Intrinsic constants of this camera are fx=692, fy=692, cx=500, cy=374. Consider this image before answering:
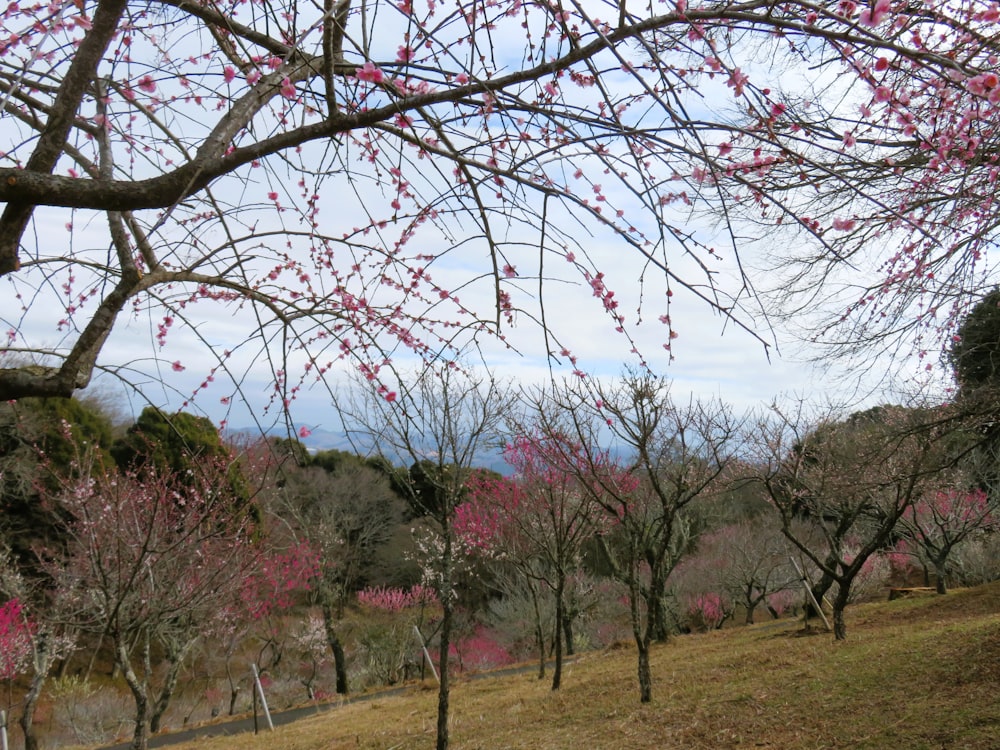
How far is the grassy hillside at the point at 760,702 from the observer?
16.0 ft

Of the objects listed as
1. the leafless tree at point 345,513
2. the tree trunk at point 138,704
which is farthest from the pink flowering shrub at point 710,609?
the tree trunk at point 138,704

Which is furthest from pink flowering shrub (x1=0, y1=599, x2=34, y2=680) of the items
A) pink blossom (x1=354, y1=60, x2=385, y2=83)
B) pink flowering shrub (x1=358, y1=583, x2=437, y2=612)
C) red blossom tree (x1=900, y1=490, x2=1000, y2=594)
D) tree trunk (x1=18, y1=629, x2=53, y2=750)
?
red blossom tree (x1=900, y1=490, x2=1000, y2=594)

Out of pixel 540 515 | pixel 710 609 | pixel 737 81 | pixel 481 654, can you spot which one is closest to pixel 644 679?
pixel 540 515

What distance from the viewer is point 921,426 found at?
5.49 metres

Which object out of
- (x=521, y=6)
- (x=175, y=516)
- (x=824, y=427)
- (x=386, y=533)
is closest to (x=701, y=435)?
(x=824, y=427)

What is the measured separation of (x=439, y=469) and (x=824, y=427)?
8476 millimetres

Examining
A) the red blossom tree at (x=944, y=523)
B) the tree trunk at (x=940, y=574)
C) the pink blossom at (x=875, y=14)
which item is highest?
the pink blossom at (x=875, y=14)

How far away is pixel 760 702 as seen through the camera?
6.07 meters

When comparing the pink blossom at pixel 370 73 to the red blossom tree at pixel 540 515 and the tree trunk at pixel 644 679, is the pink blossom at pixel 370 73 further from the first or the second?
the tree trunk at pixel 644 679

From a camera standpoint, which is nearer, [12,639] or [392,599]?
[12,639]

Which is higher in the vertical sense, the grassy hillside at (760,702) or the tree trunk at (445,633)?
the tree trunk at (445,633)

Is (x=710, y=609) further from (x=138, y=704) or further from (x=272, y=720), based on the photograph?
(x=138, y=704)

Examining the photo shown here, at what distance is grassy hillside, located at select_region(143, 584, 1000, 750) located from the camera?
4891mm

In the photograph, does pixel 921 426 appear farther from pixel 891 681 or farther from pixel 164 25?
pixel 164 25
